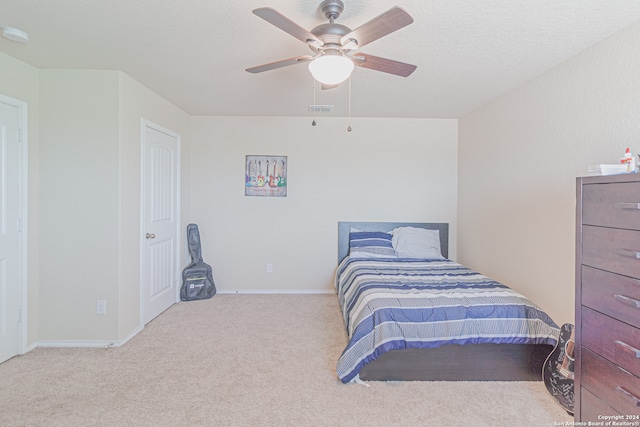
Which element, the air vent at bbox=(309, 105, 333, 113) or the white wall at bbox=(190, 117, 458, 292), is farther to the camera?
the white wall at bbox=(190, 117, 458, 292)

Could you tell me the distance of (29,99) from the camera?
2.67 m

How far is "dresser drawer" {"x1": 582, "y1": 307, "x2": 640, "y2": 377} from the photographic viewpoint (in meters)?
1.42

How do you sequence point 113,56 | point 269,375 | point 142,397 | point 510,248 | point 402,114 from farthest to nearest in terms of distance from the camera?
1. point 402,114
2. point 510,248
3. point 113,56
4. point 269,375
5. point 142,397

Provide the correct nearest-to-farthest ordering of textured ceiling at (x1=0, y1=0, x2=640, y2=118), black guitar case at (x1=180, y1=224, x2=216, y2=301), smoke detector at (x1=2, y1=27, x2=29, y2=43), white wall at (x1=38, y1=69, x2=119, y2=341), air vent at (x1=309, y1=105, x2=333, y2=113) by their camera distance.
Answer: textured ceiling at (x1=0, y1=0, x2=640, y2=118) < smoke detector at (x1=2, y1=27, x2=29, y2=43) < white wall at (x1=38, y1=69, x2=119, y2=341) < air vent at (x1=309, y1=105, x2=333, y2=113) < black guitar case at (x1=180, y1=224, x2=216, y2=301)

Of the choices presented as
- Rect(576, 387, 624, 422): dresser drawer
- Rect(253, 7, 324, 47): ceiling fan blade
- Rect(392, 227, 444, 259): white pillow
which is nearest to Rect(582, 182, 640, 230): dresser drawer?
Rect(576, 387, 624, 422): dresser drawer

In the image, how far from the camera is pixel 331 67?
171 centimetres

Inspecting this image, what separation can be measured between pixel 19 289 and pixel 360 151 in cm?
370

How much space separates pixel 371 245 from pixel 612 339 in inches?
107

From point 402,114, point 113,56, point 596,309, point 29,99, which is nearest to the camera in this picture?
point 596,309

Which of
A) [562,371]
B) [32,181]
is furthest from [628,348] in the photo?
[32,181]

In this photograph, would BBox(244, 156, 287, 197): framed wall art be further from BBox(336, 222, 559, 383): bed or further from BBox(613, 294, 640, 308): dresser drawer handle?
BBox(613, 294, 640, 308): dresser drawer handle

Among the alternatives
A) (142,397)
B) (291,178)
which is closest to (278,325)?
(142,397)

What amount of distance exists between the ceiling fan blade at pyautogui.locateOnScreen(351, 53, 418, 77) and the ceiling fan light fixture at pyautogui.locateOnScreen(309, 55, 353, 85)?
0.17 metres

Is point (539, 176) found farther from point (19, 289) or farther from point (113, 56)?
point (19, 289)
